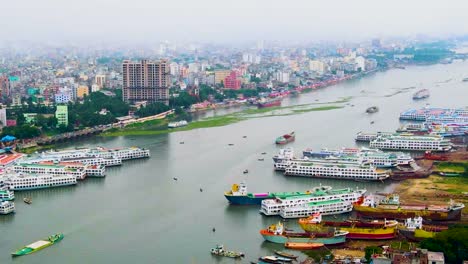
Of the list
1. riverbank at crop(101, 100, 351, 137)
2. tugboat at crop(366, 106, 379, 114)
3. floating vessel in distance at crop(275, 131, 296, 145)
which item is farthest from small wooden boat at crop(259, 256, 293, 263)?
tugboat at crop(366, 106, 379, 114)

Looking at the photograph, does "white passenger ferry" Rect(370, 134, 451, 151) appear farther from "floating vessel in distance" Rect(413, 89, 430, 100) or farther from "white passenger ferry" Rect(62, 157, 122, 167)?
"floating vessel in distance" Rect(413, 89, 430, 100)

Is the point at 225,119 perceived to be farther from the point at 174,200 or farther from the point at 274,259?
the point at 274,259

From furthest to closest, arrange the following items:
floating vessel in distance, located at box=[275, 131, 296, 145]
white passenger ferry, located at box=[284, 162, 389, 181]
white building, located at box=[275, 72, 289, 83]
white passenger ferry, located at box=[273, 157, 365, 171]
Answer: white building, located at box=[275, 72, 289, 83] < floating vessel in distance, located at box=[275, 131, 296, 145] < white passenger ferry, located at box=[273, 157, 365, 171] < white passenger ferry, located at box=[284, 162, 389, 181]

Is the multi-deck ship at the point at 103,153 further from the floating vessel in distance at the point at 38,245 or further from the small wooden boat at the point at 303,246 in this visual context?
the small wooden boat at the point at 303,246

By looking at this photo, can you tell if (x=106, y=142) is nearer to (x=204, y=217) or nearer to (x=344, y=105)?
(x=204, y=217)

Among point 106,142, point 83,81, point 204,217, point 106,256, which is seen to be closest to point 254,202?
point 204,217

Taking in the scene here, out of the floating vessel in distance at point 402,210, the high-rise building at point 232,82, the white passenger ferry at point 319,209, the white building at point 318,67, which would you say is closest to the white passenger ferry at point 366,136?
the floating vessel in distance at point 402,210
